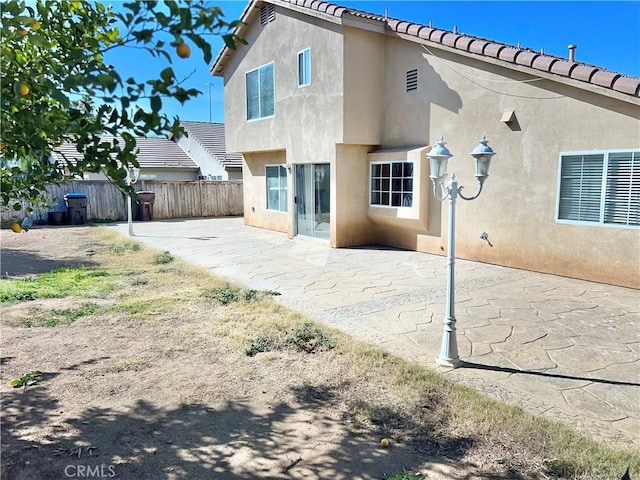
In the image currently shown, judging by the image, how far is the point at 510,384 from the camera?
4453mm

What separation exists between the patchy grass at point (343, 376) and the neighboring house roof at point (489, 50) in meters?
6.35

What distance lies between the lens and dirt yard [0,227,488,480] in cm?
323

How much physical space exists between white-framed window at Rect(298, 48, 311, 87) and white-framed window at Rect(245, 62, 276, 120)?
1681 millimetres

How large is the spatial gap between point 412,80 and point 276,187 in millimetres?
6601

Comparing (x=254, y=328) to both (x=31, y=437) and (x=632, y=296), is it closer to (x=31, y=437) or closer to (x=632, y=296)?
(x=31, y=437)

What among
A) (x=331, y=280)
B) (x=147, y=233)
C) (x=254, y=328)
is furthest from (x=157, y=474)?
(x=147, y=233)

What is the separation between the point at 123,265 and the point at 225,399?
770 cm

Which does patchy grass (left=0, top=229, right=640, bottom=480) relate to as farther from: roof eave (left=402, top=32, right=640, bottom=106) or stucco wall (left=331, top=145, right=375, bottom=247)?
roof eave (left=402, top=32, right=640, bottom=106)

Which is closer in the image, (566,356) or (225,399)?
(225,399)

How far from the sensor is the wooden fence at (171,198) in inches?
875

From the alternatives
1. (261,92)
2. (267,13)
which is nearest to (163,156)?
(261,92)

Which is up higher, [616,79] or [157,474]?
[616,79]

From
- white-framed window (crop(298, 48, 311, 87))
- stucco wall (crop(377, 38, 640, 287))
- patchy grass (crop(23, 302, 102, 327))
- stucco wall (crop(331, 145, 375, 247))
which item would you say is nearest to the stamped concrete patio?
stucco wall (crop(377, 38, 640, 287))

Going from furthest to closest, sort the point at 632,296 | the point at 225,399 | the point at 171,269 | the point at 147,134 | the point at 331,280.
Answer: the point at 171,269 < the point at 331,280 < the point at 632,296 < the point at 225,399 < the point at 147,134
